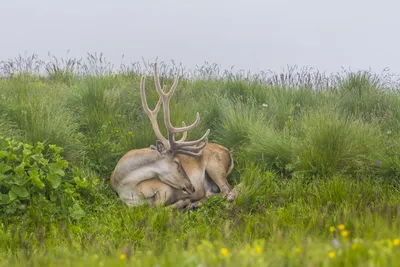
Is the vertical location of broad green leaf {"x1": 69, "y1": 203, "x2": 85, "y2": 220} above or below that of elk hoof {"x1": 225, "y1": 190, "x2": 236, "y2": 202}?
above

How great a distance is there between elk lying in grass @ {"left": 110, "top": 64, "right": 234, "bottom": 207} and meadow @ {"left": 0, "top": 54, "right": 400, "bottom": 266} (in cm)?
24

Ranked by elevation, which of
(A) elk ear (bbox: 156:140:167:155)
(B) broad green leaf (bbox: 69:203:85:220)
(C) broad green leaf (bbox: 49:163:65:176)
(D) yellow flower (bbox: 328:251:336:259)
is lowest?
(B) broad green leaf (bbox: 69:203:85:220)

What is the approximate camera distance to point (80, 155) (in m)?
7.93

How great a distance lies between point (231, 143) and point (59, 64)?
6.91 meters

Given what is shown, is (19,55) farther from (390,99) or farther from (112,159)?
Answer: (390,99)

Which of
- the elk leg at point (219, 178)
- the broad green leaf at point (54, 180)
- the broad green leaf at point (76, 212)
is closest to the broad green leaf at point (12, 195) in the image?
the broad green leaf at point (54, 180)

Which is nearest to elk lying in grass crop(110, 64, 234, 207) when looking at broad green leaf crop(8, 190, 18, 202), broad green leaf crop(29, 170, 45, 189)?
broad green leaf crop(29, 170, 45, 189)

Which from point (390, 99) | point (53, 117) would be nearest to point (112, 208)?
point (53, 117)

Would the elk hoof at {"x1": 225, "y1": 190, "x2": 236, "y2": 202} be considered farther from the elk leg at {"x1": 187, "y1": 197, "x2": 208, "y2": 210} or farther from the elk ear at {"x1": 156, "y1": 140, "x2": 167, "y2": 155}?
the elk ear at {"x1": 156, "y1": 140, "x2": 167, "y2": 155}

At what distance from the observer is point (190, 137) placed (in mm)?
8523

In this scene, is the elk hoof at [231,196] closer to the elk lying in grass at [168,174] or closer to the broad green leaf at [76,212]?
the elk lying in grass at [168,174]

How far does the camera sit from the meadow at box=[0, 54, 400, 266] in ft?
16.8

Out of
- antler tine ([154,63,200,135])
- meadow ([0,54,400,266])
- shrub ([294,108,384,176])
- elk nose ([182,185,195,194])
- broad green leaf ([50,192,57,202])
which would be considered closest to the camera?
meadow ([0,54,400,266])

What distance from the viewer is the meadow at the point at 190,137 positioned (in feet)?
16.8
